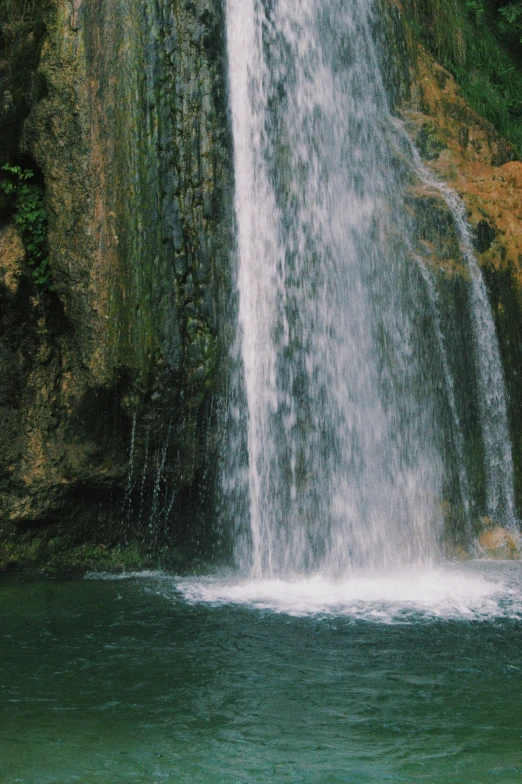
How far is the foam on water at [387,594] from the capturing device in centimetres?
545

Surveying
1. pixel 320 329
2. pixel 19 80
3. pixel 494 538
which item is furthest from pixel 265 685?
pixel 19 80

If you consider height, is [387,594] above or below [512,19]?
below

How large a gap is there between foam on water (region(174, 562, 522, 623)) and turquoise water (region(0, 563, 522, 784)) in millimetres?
24

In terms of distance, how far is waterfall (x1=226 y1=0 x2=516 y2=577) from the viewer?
24.1 feet

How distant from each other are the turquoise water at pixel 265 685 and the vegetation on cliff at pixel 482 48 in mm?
6451

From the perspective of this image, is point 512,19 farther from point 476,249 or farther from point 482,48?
point 476,249

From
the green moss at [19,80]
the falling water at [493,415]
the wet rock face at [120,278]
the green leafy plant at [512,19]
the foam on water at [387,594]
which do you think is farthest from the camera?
the green leafy plant at [512,19]

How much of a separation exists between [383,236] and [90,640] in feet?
15.8

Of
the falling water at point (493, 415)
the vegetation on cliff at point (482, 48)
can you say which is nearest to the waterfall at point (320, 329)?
the falling water at point (493, 415)

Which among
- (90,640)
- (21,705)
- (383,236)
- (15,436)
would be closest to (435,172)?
(383,236)

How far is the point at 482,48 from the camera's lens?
11.1 m

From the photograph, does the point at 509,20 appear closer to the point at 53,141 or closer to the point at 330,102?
the point at 330,102

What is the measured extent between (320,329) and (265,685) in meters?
4.05

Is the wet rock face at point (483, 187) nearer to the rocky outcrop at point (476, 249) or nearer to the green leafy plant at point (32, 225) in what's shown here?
the rocky outcrop at point (476, 249)
